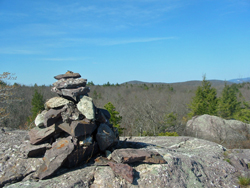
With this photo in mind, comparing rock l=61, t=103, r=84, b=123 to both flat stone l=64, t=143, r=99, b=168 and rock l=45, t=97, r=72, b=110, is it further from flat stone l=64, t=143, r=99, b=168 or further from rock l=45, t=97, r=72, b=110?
flat stone l=64, t=143, r=99, b=168

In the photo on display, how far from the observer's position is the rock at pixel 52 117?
558 centimetres

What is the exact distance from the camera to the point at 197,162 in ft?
21.6

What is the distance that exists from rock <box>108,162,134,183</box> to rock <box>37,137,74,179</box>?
1199mm

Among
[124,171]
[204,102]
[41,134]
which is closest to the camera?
[124,171]

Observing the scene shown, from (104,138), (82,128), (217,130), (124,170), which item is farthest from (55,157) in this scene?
(217,130)

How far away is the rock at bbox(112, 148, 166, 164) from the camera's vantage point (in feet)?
17.0

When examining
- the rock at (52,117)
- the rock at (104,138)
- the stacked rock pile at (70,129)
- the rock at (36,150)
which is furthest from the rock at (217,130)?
the rock at (36,150)

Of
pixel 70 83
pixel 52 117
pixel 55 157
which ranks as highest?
pixel 70 83

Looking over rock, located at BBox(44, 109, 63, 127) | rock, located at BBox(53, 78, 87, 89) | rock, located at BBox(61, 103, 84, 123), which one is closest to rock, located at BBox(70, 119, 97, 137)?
rock, located at BBox(61, 103, 84, 123)

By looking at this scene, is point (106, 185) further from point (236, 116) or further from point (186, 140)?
point (236, 116)

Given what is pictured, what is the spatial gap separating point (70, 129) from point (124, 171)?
1.84 m

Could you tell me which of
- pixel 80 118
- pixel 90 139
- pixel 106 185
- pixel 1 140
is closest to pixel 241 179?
pixel 106 185

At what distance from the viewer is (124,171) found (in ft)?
16.0

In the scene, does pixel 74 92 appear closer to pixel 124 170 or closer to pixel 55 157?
pixel 55 157
